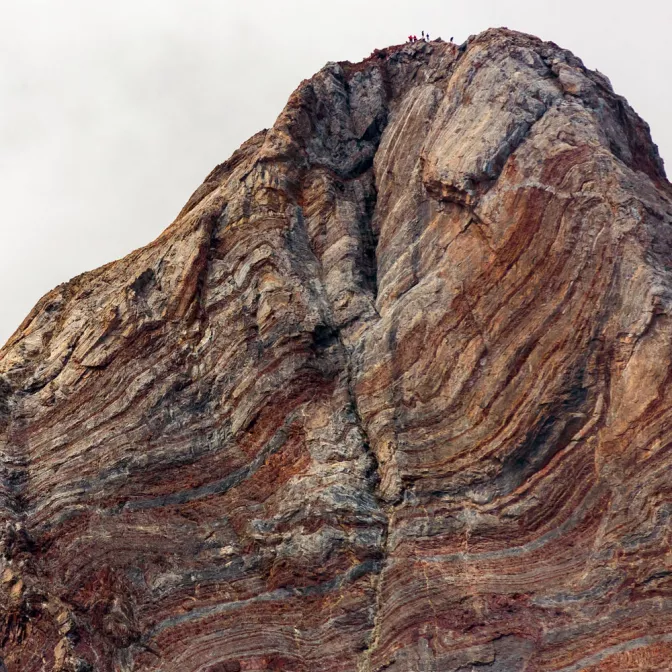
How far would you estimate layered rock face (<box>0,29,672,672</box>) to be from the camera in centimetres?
1769

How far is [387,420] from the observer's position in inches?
840

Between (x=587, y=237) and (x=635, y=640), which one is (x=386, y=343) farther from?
(x=635, y=640)

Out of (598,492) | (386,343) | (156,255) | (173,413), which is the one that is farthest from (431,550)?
(156,255)

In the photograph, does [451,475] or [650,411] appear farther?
[451,475]

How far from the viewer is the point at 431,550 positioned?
1906 cm

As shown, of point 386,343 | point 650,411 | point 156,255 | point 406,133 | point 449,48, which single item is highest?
point 449,48

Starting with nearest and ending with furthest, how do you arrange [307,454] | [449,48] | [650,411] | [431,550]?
[650,411], [431,550], [307,454], [449,48]

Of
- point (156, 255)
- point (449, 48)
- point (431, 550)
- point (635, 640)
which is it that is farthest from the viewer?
point (449, 48)

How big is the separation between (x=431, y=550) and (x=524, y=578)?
265 cm

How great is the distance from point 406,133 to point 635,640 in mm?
20426

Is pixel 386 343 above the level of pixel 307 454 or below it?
above

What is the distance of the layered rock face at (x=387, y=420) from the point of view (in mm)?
17688

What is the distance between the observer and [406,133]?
28234 mm

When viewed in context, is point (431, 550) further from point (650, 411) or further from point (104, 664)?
point (104, 664)
